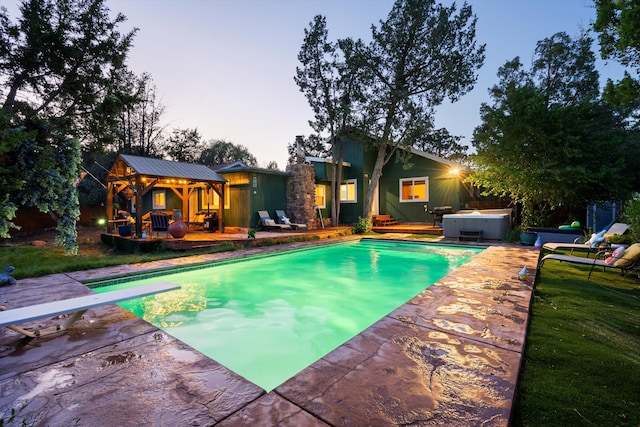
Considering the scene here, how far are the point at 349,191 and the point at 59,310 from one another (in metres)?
14.0

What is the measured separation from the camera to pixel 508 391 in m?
1.74

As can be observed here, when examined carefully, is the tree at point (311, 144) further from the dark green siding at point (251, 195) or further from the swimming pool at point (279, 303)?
the swimming pool at point (279, 303)

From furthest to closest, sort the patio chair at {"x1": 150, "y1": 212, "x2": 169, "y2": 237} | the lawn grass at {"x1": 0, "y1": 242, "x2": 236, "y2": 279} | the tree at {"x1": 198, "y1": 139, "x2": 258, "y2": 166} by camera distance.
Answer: the tree at {"x1": 198, "y1": 139, "x2": 258, "y2": 166} < the patio chair at {"x1": 150, "y1": 212, "x2": 169, "y2": 237} < the lawn grass at {"x1": 0, "y1": 242, "x2": 236, "y2": 279}

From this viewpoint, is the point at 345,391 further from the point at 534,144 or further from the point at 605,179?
the point at 605,179

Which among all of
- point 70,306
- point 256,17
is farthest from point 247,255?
point 256,17

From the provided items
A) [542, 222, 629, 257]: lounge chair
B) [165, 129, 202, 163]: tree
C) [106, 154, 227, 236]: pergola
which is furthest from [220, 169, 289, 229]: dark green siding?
[165, 129, 202, 163]: tree

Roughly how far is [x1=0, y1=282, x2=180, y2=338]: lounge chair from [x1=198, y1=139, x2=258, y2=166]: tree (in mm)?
25668

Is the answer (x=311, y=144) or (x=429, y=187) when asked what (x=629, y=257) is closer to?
(x=429, y=187)

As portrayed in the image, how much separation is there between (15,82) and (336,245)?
1195 centimetres

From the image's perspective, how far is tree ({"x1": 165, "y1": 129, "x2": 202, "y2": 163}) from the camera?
22.7 m

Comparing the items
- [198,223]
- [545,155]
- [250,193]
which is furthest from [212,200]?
[545,155]

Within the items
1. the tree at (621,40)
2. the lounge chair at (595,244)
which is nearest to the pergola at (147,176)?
the lounge chair at (595,244)

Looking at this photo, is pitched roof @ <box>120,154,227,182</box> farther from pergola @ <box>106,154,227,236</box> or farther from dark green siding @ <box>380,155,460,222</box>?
dark green siding @ <box>380,155,460,222</box>

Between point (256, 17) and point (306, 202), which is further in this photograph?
point (306, 202)
